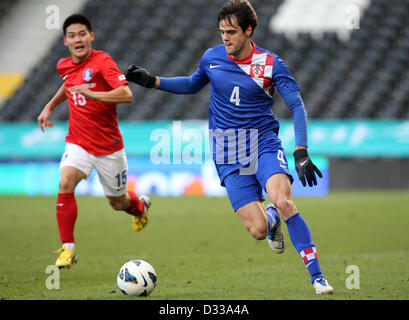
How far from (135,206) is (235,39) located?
2.78m

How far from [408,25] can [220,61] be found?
51.2 ft

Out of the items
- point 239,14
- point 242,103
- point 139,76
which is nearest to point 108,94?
point 139,76

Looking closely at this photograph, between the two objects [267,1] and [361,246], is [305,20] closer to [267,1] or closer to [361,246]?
[267,1]

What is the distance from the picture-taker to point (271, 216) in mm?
5449

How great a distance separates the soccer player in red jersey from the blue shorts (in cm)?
137

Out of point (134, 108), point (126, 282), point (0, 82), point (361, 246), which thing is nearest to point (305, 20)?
point (134, 108)

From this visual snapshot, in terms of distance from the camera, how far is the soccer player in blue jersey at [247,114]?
201 inches

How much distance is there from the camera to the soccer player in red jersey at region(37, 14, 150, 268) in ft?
20.0

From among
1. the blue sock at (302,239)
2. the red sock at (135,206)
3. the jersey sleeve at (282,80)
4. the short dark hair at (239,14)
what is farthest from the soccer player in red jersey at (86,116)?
the blue sock at (302,239)

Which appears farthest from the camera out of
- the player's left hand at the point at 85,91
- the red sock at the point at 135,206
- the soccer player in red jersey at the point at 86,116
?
the red sock at the point at 135,206

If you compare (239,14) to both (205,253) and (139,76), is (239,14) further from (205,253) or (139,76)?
(205,253)

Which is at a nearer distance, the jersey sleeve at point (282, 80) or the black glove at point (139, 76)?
the jersey sleeve at point (282, 80)

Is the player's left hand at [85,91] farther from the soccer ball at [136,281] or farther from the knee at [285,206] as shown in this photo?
the knee at [285,206]

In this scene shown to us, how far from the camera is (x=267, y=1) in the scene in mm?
21844
